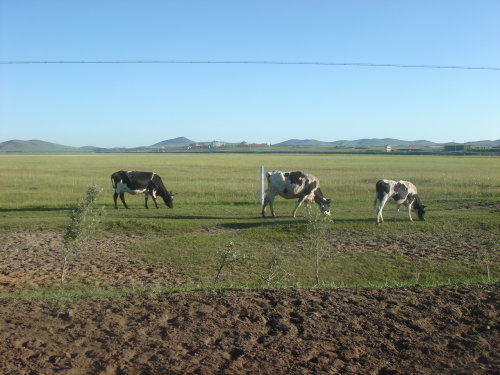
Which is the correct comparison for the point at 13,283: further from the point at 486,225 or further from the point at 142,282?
the point at 486,225

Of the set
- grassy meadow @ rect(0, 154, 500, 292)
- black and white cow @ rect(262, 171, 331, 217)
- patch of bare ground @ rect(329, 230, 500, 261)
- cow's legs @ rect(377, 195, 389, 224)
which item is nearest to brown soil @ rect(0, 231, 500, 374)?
grassy meadow @ rect(0, 154, 500, 292)

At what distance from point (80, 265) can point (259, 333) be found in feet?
26.1

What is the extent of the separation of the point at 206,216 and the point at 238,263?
7620mm

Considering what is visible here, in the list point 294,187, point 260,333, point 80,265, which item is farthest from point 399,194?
point 260,333

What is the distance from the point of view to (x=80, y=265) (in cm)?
1303

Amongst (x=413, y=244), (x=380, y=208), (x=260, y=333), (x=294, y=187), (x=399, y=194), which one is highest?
(x=294, y=187)

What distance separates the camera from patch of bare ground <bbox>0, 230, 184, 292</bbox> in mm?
11625

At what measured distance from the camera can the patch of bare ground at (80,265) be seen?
1162cm

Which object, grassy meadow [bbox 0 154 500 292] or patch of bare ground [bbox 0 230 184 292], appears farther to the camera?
grassy meadow [bbox 0 154 500 292]

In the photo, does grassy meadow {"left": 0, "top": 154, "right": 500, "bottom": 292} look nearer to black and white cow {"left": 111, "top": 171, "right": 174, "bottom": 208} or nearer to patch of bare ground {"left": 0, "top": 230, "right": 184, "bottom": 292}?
patch of bare ground {"left": 0, "top": 230, "right": 184, "bottom": 292}

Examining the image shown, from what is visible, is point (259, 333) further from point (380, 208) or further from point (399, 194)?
point (399, 194)

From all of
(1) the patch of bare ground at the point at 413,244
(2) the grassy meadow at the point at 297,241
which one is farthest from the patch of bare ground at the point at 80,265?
(1) the patch of bare ground at the point at 413,244

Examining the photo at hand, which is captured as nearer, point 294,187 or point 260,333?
point 260,333

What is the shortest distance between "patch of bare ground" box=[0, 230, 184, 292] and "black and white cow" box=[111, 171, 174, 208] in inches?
303
